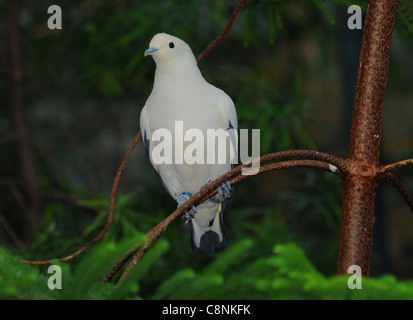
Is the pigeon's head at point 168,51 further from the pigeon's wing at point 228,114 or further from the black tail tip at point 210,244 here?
the black tail tip at point 210,244

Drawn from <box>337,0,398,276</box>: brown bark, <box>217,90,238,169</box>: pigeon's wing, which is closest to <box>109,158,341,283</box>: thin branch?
<box>337,0,398,276</box>: brown bark

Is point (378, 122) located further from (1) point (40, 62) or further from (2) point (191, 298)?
(1) point (40, 62)

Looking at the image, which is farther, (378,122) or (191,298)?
(378,122)

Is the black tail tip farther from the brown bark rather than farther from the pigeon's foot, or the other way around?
the brown bark

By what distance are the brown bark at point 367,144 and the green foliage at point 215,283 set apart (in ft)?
0.68

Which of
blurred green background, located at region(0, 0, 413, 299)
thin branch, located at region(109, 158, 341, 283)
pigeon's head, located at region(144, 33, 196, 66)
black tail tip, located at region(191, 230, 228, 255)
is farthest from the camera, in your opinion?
blurred green background, located at region(0, 0, 413, 299)

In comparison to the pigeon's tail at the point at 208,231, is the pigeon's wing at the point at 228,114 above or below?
above

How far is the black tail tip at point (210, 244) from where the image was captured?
2.89ft

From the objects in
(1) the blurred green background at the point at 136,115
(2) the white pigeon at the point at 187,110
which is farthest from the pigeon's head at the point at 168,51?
(1) the blurred green background at the point at 136,115

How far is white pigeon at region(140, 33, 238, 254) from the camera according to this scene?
758 millimetres

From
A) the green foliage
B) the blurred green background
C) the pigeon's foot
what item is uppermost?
the blurred green background

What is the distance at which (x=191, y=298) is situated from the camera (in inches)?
18.9
